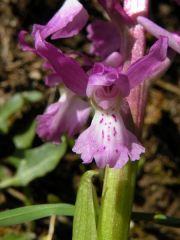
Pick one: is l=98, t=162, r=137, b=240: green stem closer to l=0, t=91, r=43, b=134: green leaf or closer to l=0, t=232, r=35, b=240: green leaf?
l=0, t=232, r=35, b=240: green leaf

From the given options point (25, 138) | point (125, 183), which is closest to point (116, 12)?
point (125, 183)

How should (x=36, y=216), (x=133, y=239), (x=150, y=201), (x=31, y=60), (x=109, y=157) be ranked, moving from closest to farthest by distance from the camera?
1. (x=109, y=157)
2. (x=36, y=216)
3. (x=133, y=239)
4. (x=150, y=201)
5. (x=31, y=60)

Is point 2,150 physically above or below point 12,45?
below

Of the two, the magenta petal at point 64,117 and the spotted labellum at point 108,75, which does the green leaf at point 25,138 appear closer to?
the magenta petal at point 64,117

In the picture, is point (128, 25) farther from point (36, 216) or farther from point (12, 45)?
point (12, 45)

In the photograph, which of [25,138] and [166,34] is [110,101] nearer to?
[166,34]

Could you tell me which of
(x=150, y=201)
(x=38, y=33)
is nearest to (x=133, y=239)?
(x=150, y=201)

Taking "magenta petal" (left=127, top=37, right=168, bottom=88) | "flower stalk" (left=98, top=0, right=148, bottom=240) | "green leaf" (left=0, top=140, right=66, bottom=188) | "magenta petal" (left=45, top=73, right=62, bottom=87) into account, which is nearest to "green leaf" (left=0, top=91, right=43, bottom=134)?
"green leaf" (left=0, top=140, right=66, bottom=188)

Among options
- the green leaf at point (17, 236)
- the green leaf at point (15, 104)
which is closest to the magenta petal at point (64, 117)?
the green leaf at point (17, 236)
